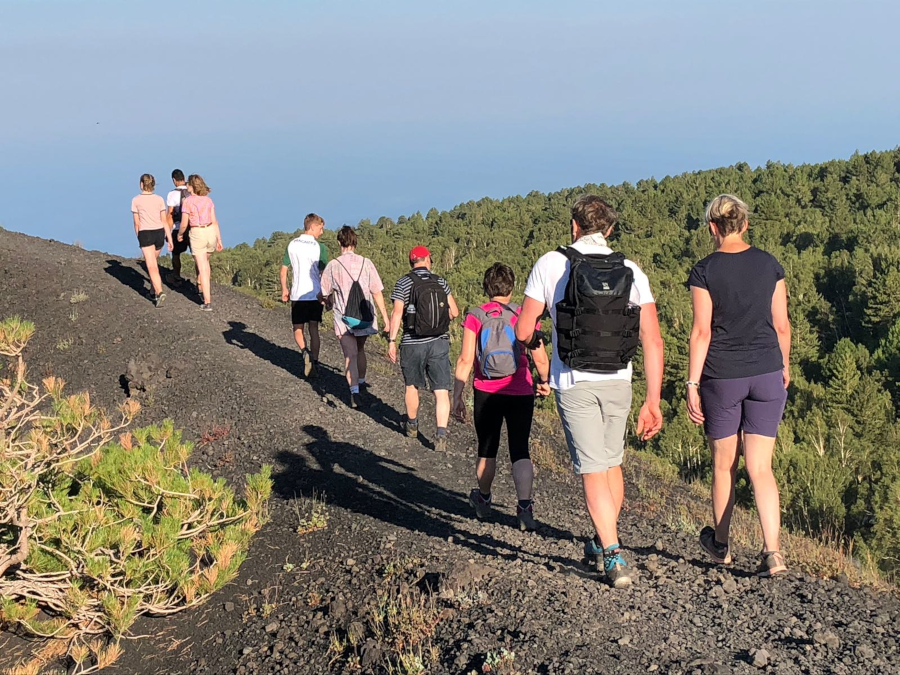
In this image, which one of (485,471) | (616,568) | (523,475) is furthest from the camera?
(485,471)

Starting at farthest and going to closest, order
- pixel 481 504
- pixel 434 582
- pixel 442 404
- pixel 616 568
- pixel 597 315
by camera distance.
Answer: pixel 442 404 < pixel 481 504 < pixel 434 582 < pixel 616 568 < pixel 597 315

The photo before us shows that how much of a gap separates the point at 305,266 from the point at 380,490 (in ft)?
10.4

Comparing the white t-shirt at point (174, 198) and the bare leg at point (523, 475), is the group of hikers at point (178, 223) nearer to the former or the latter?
the white t-shirt at point (174, 198)

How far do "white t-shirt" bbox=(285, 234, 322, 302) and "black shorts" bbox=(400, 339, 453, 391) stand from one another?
188 cm

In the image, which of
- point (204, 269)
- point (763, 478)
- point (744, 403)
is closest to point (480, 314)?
point (744, 403)

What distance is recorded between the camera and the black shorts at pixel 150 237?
11977 millimetres

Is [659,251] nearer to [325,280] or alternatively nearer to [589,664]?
[325,280]

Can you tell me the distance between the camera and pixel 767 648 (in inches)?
155

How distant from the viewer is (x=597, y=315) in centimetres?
410

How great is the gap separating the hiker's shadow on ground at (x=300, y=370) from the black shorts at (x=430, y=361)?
1399mm

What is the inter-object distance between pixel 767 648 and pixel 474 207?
72.5 meters

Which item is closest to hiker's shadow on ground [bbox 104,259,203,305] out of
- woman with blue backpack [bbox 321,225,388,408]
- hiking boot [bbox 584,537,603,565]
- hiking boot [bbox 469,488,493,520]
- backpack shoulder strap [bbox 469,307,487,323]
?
woman with blue backpack [bbox 321,225,388,408]

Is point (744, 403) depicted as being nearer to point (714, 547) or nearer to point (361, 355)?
point (714, 547)

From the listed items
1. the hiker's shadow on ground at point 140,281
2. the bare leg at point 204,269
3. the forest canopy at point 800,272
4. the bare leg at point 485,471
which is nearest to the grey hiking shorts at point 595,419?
the bare leg at point 485,471
